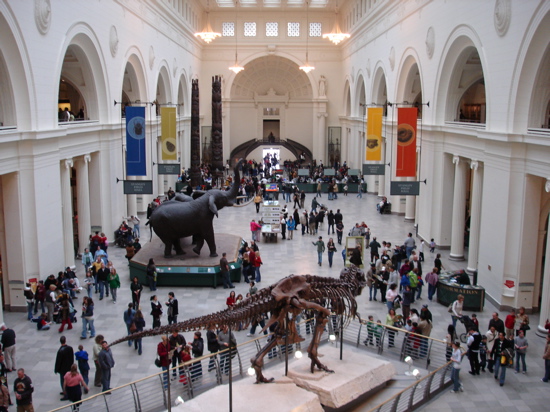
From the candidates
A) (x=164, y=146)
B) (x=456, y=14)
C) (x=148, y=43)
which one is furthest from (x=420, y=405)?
(x=148, y=43)

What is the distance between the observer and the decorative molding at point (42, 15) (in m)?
13.5

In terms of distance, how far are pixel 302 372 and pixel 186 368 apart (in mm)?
1850

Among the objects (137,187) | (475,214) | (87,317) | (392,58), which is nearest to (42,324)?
(87,317)

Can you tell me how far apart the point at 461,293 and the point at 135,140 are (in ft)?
34.6

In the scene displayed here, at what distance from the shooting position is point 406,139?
57.6ft

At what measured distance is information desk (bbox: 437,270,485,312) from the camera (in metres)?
13.5

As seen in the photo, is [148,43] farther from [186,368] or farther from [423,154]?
[186,368]

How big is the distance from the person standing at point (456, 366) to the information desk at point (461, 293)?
3978 mm

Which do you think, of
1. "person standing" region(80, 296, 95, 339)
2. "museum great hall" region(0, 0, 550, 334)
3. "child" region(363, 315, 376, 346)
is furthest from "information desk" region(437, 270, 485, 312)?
"person standing" region(80, 296, 95, 339)

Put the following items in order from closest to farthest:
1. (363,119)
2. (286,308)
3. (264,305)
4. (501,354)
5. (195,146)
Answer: (264,305)
(286,308)
(501,354)
(195,146)
(363,119)

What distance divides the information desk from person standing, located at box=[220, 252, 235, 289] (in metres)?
5.35

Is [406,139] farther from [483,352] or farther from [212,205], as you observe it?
[483,352]

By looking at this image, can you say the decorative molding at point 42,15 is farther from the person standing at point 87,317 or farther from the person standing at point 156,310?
the person standing at point 156,310

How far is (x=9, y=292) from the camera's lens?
1370cm
